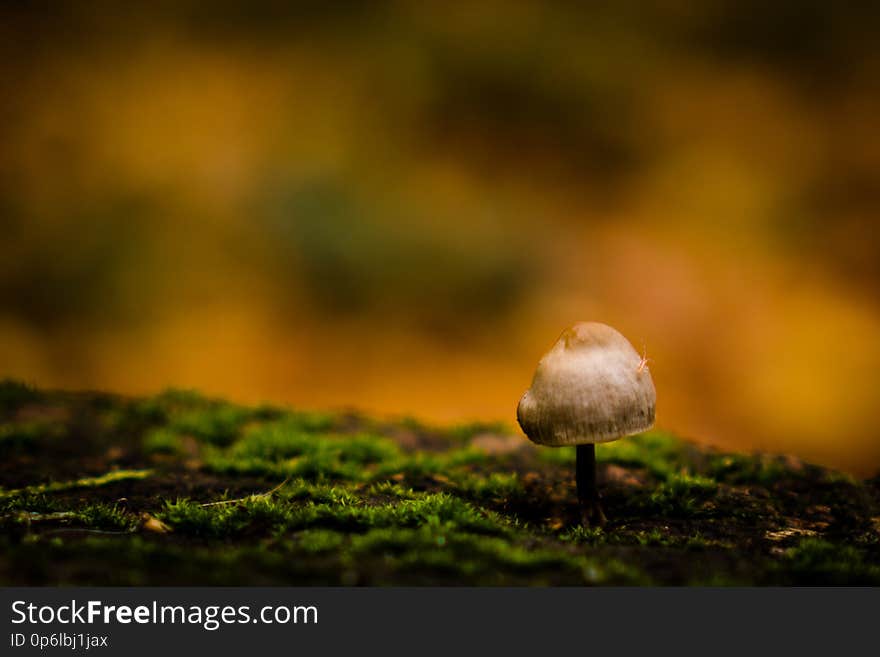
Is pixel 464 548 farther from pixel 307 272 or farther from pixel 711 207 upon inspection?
pixel 711 207

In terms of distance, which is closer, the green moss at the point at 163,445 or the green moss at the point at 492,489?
the green moss at the point at 492,489

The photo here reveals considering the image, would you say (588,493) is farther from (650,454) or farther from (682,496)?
(650,454)

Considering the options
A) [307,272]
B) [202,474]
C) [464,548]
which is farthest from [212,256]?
[464,548]

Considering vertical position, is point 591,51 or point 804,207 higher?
point 591,51

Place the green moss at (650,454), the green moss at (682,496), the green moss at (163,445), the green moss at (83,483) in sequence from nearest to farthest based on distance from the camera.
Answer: the green moss at (682,496)
the green moss at (83,483)
the green moss at (650,454)
the green moss at (163,445)

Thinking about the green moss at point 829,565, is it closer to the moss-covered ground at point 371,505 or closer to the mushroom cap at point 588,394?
the moss-covered ground at point 371,505

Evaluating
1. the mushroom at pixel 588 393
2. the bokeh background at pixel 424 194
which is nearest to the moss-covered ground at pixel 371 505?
the mushroom at pixel 588 393

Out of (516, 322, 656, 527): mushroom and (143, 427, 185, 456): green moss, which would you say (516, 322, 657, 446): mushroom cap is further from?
(143, 427, 185, 456): green moss
